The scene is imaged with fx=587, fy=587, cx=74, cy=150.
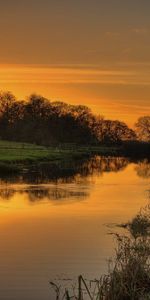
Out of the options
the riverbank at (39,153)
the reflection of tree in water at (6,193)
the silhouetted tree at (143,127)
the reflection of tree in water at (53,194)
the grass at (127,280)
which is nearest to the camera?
the grass at (127,280)

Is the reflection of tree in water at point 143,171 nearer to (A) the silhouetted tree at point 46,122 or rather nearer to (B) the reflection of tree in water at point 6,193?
(B) the reflection of tree in water at point 6,193

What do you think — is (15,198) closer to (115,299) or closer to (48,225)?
(48,225)

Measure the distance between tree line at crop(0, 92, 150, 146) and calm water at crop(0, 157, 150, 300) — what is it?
97.1m

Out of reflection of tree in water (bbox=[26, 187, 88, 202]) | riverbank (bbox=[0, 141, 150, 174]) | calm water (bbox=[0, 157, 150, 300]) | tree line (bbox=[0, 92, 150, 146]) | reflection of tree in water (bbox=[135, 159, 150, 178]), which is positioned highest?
tree line (bbox=[0, 92, 150, 146])

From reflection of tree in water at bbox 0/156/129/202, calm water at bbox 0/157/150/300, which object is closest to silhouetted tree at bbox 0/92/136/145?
reflection of tree in water at bbox 0/156/129/202

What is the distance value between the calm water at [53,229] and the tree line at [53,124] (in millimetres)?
97057

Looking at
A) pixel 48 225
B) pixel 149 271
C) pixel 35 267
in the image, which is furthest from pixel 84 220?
pixel 149 271

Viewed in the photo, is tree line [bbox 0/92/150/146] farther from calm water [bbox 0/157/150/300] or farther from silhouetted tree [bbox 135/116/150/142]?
calm water [bbox 0/157/150/300]

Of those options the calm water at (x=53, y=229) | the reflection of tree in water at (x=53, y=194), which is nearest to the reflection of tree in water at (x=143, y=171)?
the calm water at (x=53, y=229)

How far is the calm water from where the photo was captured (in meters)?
19.0

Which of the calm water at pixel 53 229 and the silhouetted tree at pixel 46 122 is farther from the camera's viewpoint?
the silhouetted tree at pixel 46 122

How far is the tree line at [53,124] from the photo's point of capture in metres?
156

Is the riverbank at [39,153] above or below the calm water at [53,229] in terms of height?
above

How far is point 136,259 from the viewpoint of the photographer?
14008mm
